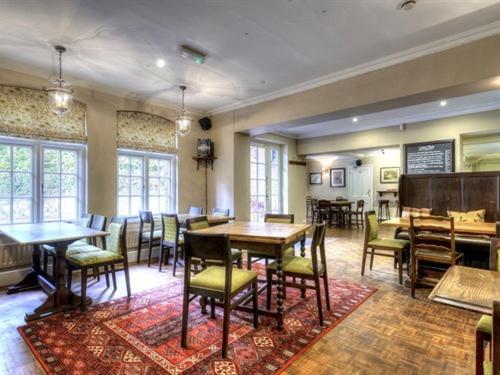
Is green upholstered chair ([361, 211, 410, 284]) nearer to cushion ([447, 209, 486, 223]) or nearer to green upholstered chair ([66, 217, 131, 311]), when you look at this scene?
cushion ([447, 209, 486, 223])

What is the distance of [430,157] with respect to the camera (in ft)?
19.8

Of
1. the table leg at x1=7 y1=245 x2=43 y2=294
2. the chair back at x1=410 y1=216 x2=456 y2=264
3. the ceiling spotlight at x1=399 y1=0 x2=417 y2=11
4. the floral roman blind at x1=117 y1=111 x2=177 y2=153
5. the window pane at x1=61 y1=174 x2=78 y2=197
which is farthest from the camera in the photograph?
the floral roman blind at x1=117 y1=111 x2=177 y2=153

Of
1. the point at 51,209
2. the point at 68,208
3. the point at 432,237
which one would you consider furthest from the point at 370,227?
the point at 51,209

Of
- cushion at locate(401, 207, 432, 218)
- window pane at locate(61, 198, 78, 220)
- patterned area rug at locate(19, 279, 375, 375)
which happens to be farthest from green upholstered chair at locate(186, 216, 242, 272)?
cushion at locate(401, 207, 432, 218)

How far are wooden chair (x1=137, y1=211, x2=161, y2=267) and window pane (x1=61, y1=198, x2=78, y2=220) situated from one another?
937mm

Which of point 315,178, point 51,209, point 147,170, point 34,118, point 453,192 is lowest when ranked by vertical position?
point 51,209

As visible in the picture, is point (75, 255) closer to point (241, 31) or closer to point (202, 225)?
point (202, 225)

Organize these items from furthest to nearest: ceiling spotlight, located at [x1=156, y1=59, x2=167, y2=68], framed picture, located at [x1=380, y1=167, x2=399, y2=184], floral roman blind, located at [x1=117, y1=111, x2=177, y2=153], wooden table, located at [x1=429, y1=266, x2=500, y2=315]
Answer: framed picture, located at [x1=380, y1=167, x2=399, y2=184] → floral roman blind, located at [x1=117, y1=111, x2=177, y2=153] → ceiling spotlight, located at [x1=156, y1=59, x2=167, y2=68] → wooden table, located at [x1=429, y1=266, x2=500, y2=315]

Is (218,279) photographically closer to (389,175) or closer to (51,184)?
(51,184)

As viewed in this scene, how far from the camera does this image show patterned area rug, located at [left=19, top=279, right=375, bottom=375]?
190cm

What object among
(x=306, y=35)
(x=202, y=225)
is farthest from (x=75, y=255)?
(x=306, y=35)

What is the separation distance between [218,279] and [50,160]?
11.1ft

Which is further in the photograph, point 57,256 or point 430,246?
point 430,246

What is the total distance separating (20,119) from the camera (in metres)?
3.61
